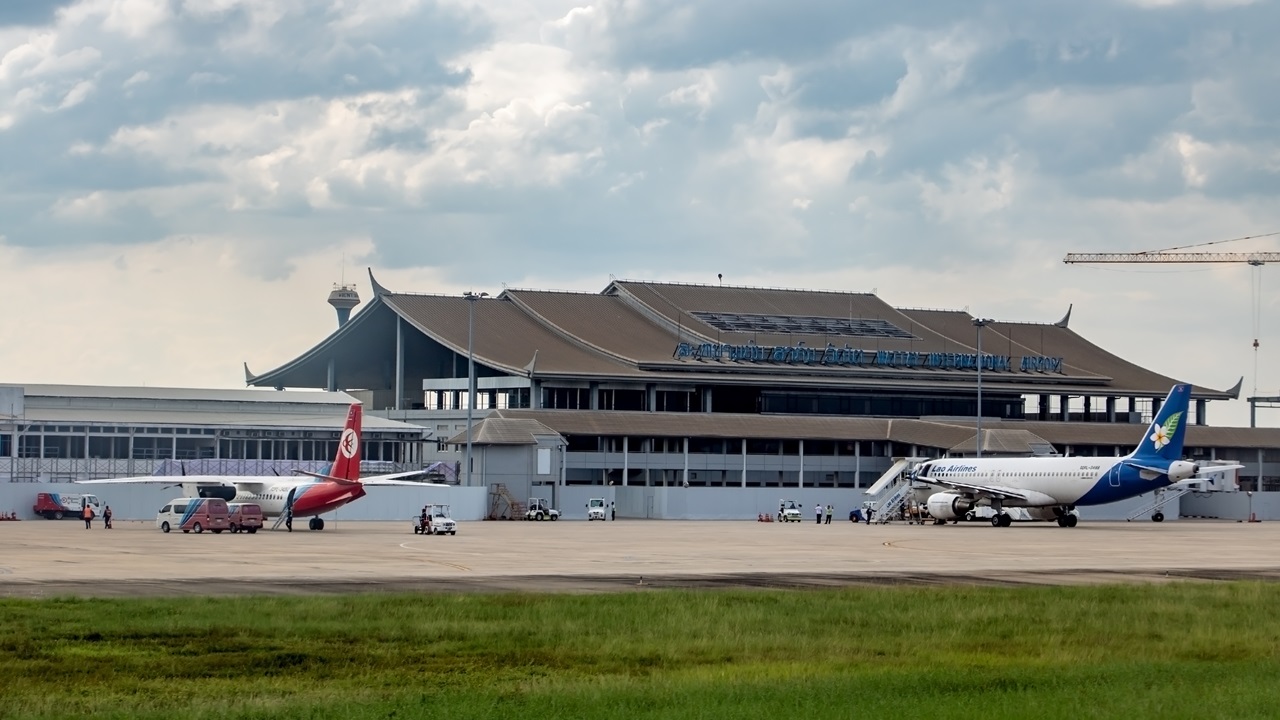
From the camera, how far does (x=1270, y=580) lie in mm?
40938

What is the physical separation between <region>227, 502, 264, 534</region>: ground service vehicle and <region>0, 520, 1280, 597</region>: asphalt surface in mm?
661

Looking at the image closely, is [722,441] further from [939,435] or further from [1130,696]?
[1130,696]

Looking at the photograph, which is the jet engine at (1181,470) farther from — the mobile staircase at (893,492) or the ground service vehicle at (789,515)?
the ground service vehicle at (789,515)

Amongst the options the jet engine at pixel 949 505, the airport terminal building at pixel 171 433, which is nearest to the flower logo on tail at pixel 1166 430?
the jet engine at pixel 949 505

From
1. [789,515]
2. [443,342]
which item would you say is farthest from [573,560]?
[443,342]

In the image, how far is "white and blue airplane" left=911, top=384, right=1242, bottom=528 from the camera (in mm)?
84688

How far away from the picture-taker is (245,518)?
7019 cm

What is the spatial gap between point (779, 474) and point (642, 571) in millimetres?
74827

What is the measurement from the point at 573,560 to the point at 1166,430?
47.5m

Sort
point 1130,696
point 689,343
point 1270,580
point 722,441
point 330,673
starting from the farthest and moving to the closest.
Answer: point 689,343, point 722,441, point 1270,580, point 330,673, point 1130,696

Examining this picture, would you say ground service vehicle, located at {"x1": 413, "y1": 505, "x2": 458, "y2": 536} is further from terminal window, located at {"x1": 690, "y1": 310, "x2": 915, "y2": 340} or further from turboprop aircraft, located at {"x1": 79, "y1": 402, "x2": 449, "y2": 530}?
terminal window, located at {"x1": 690, "y1": 310, "x2": 915, "y2": 340}

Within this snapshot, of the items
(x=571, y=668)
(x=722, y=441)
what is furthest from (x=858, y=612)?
(x=722, y=441)

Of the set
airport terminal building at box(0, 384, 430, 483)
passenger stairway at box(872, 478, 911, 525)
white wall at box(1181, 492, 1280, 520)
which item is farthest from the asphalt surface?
white wall at box(1181, 492, 1280, 520)

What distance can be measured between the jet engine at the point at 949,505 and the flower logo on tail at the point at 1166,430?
41.0ft
